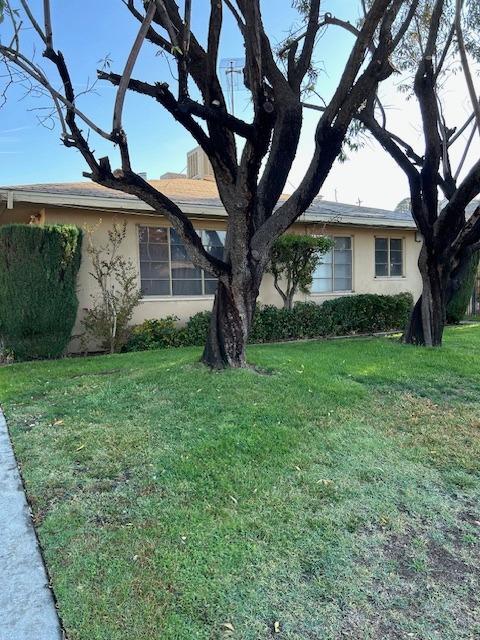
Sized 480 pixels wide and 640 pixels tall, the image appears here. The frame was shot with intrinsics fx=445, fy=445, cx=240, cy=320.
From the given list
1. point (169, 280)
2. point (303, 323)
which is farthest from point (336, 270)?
point (169, 280)

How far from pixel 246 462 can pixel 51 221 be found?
692 cm

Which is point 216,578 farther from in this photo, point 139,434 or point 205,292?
point 205,292

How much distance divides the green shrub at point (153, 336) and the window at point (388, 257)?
6723 mm

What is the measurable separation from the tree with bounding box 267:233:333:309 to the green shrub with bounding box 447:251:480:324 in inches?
195

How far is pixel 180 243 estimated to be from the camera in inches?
390

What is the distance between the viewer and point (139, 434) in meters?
3.96

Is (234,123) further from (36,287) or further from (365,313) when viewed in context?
(365,313)

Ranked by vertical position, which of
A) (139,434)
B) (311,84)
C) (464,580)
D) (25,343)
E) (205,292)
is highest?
(311,84)

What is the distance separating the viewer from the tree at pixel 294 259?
9.86m

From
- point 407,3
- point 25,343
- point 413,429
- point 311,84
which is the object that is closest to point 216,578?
point 413,429

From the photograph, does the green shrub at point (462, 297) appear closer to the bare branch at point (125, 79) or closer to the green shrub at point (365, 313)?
the green shrub at point (365, 313)

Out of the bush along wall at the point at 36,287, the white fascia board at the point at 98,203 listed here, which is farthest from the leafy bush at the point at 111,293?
the bush along wall at the point at 36,287

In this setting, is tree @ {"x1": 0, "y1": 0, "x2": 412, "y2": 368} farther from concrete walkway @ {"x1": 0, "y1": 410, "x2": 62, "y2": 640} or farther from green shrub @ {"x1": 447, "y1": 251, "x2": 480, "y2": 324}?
green shrub @ {"x1": 447, "y1": 251, "x2": 480, "y2": 324}

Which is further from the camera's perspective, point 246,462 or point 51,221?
point 51,221
